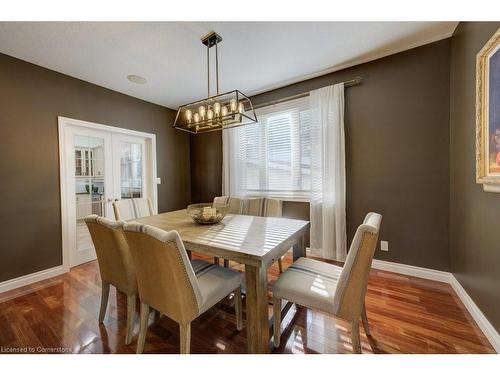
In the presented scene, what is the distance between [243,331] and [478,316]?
1.81m

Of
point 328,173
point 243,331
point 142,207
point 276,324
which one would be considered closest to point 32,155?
point 142,207

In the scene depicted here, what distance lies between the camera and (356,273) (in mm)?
1138

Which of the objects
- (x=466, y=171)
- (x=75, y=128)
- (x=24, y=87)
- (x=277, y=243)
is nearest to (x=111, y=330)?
(x=277, y=243)

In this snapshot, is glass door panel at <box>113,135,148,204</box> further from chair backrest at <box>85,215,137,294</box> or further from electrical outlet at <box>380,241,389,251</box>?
electrical outlet at <box>380,241,389,251</box>

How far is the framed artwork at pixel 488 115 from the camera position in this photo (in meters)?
1.34

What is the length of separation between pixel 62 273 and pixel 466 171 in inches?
178

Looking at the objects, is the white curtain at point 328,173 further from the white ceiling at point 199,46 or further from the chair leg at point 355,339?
the chair leg at point 355,339

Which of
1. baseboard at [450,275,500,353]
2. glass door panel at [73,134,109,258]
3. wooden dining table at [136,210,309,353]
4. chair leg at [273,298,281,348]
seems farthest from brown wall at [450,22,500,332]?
glass door panel at [73,134,109,258]

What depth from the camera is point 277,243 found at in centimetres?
137

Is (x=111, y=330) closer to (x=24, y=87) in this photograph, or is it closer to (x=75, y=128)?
(x=75, y=128)

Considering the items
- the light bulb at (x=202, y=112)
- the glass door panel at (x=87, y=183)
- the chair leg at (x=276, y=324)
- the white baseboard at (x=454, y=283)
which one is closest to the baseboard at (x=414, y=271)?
the white baseboard at (x=454, y=283)

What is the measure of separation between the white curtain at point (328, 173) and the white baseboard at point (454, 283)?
20.4 inches

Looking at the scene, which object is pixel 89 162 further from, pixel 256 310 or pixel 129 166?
pixel 256 310
